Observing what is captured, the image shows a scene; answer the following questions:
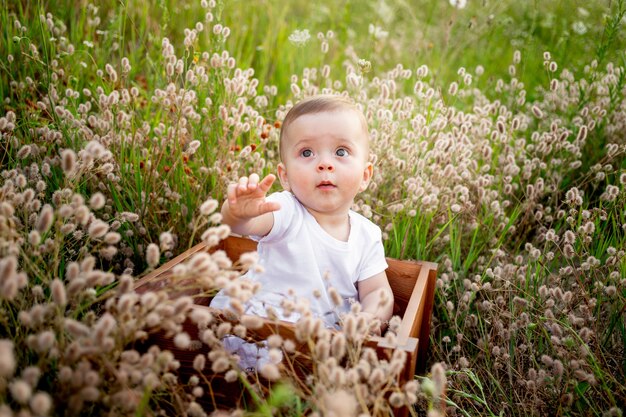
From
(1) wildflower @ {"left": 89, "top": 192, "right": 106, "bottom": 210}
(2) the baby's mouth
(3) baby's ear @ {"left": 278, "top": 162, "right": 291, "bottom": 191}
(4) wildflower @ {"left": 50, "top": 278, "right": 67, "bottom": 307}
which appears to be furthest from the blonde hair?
(4) wildflower @ {"left": 50, "top": 278, "right": 67, "bottom": 307}

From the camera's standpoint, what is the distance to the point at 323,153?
2166mm

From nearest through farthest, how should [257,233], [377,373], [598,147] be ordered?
[377,373], [257,233], [598,147]

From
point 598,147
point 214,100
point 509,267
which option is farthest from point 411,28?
point 509,267

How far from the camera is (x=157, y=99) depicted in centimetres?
270

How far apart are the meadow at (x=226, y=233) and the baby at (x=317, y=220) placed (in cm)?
25

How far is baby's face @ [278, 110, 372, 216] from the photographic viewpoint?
215 cm

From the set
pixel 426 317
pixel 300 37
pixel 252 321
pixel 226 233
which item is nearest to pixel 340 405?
pixel 252 321

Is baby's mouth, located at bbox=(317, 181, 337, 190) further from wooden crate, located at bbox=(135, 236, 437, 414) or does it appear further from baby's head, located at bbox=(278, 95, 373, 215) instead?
wooden crate, located at bbox=(135, 236, 437, 414)

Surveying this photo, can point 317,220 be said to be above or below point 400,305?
above

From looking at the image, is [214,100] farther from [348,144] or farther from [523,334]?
[523,334]

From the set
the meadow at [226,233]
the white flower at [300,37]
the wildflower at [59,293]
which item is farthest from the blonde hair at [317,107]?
the wildflower at [59,293]

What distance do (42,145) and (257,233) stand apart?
1.15 meters

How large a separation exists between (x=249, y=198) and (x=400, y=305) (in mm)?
988

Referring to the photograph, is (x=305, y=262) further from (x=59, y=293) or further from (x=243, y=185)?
(x=59, y=293)
